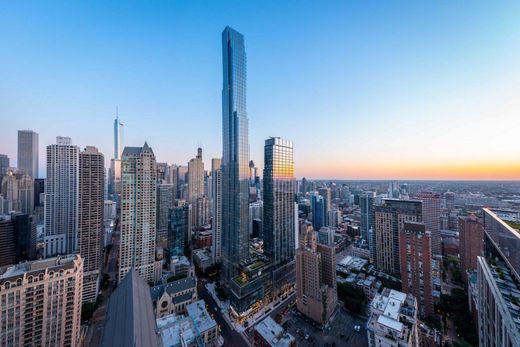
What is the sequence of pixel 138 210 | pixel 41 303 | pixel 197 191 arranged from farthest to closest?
pixel 197 191 → pixel 138 210 → pixel 41 303

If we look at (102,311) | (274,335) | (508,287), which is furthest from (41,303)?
(508,287)

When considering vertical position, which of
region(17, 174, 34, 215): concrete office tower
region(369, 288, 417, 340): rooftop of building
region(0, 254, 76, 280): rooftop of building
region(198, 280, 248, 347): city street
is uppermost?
region(17, 174, 34, 215): concrete office tower

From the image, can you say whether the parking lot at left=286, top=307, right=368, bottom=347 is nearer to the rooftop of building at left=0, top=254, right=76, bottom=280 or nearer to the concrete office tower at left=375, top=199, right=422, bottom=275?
the concrete office tower at left=375, top=199, right=422, bottom=275

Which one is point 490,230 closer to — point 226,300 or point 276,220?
point 276,220

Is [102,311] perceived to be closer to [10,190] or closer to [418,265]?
[418,265]

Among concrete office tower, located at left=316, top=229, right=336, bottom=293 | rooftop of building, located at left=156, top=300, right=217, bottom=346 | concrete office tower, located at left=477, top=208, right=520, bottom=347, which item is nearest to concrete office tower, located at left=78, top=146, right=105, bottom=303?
rooftop of building, located at left=156, top=300, right=217, bottom=346

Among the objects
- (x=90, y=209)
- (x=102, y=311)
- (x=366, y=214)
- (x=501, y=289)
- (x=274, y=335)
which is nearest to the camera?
(x=501, y=289)
